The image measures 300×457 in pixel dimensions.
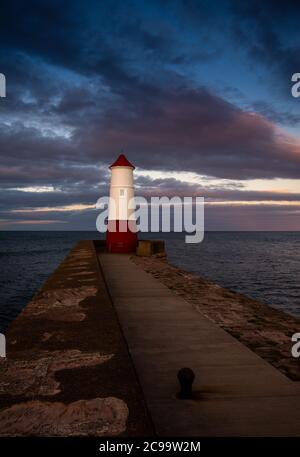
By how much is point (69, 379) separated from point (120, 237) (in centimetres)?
1734

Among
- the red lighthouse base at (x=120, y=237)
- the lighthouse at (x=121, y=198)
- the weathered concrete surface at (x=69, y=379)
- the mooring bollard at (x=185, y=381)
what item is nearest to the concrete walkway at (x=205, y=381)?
the mooring bollard at (x=185, y=381)

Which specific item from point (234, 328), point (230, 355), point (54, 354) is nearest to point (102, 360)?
point (54, 354)

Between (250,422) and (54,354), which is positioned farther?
(54,354)

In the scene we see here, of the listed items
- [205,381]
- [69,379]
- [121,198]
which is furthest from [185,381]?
[121,198]

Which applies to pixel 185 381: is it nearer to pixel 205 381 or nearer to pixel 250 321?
pixel 205 381

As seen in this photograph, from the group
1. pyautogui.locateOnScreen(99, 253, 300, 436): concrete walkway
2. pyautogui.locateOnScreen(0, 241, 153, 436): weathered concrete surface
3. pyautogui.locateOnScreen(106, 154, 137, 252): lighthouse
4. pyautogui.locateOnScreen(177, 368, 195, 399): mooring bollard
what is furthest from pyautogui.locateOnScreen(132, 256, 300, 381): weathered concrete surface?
pyautogui.locateOnScreen(106, 154, 137, 252): lighthouse

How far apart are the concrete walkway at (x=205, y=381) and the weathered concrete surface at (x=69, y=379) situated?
456 millimetres

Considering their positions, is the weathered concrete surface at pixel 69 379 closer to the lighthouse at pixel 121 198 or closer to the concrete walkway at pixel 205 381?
the concrete walkway at pixel 205 381

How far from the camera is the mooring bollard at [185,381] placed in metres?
3.61

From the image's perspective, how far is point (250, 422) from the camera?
3.26 meters

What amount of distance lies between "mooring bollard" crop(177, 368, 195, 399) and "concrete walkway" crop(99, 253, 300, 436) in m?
0.08
